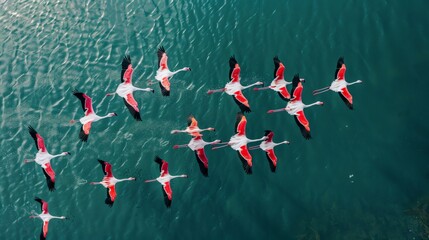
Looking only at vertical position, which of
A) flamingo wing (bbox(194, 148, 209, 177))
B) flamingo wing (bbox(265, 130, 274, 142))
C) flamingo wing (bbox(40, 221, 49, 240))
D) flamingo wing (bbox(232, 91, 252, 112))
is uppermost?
flamingo wing (bbox(232, 91, 252, 112))

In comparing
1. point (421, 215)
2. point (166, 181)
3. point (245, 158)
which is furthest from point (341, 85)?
point (166, 181)

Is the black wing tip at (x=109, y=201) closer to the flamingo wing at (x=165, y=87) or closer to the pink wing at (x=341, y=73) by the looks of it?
the flamingo wing at (x=165, y=87)

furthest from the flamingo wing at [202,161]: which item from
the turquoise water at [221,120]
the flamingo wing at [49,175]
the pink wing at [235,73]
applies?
the flamingo wing at [49,175]

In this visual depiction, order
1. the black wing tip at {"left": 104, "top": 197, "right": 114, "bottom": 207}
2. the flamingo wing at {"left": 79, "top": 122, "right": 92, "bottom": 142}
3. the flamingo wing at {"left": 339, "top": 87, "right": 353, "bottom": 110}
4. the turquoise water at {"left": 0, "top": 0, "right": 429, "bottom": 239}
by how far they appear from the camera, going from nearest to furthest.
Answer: the black wing tip at {"left": 104, "top": 197, "right": 114, "bottom": 207}
the flamingo wing at {"left": 79, "top": 122, "right": 92, "bottom": 142}
the turquoise water at {"left": 0, "top": 0, "right": 429, "bottom": 239}
the flamingo wing at {"left": 339, "top": 87, "right": 353, "bottom": 110}

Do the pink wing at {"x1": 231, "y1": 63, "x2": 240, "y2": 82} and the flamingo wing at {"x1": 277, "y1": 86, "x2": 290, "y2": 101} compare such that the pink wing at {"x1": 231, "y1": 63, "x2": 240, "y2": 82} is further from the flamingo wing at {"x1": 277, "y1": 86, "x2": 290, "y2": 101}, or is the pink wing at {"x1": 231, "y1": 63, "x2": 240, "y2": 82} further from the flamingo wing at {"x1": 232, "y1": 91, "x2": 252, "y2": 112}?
the flamingo wing at {"x1": 277, "y1": 86, "x2": 290, "y2": 101}

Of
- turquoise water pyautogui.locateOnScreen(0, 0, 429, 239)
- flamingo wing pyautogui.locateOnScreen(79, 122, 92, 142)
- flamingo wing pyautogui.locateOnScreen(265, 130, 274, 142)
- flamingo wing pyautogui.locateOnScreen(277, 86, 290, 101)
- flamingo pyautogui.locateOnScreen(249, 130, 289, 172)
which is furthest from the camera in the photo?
flamingo wing pyautogui.locateOnScreen(277, 86, 290, 101)

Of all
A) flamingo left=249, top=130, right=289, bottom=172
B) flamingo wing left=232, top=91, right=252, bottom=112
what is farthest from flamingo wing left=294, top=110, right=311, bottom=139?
flamingo wing left=232, top=91, right=252, bottom=112

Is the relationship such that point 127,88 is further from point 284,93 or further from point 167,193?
point 284,93
